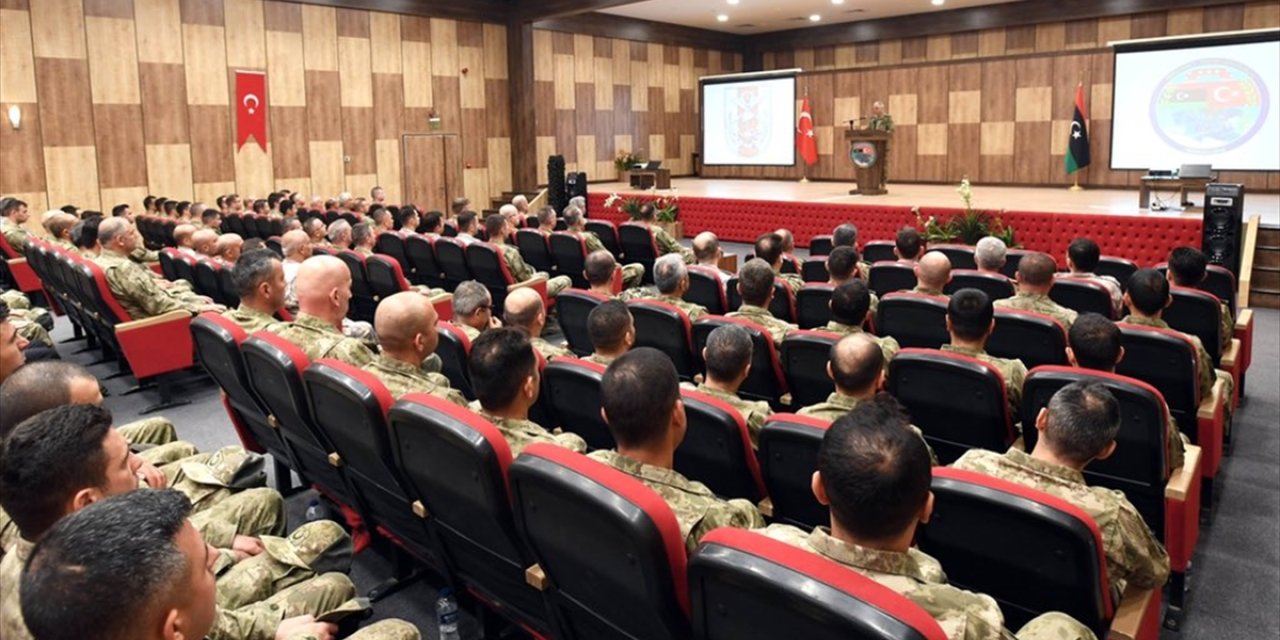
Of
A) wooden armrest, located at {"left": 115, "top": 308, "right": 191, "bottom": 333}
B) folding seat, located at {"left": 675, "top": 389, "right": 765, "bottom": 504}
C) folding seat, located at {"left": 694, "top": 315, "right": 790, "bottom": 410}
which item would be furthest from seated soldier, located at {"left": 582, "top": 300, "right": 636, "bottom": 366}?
wooden armrest, located at {"left": 115, "top": 308, "right": 191, "bottom": 333}

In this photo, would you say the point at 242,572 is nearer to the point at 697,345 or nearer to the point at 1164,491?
the point at 697,345

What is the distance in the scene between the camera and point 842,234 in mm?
6266

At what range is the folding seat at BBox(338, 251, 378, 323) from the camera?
6.30 metres

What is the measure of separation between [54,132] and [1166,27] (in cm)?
1672

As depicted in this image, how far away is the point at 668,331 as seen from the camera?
160 inches

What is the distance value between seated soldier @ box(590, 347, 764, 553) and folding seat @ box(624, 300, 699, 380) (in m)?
1.86

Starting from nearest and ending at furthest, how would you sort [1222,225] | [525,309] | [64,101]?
1. [525,309]
2. [1222,225]
3. [64,101]

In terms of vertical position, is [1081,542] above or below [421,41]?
below

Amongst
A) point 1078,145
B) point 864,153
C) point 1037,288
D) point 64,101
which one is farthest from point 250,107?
point 1078,145

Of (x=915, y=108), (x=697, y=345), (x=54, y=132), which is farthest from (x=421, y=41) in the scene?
(x=697, y=345)

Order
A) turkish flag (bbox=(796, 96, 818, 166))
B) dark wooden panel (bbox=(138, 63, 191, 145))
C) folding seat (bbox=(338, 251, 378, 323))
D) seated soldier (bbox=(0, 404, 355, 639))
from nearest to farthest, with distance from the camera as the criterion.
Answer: seated soldier (bbox=(0, 404, 355, 639)) < folding seat (bbox=(338, 251, 378, 323)) < dark wooden panel (bbox=(138, 63, 191, 145)) < turkish flag (bbox=(796, 96, 818, 166))

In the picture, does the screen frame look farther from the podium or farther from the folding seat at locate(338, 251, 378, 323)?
the folding seat at locate(338, 251, 378, 323)

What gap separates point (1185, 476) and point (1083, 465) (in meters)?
0.69

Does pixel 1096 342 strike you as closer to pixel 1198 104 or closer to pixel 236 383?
pixel 236 383
